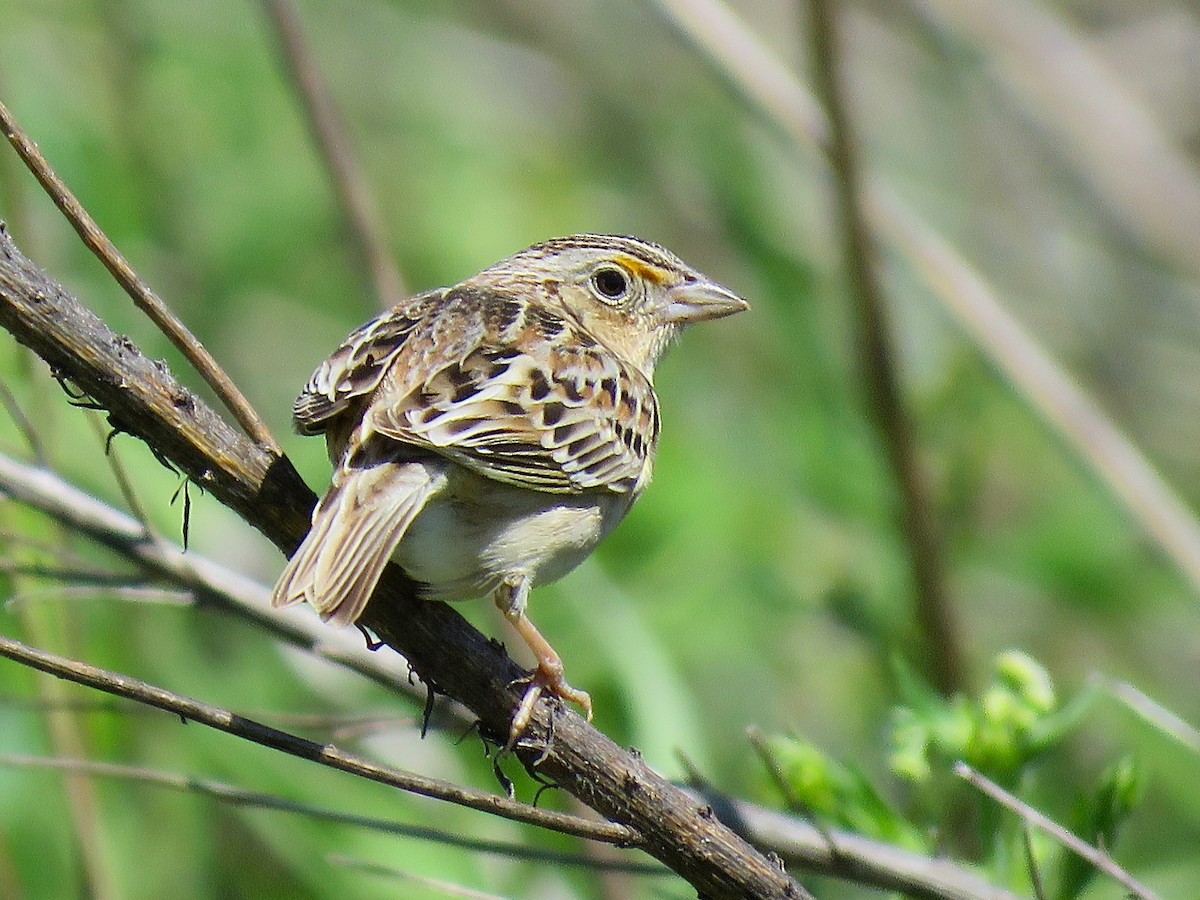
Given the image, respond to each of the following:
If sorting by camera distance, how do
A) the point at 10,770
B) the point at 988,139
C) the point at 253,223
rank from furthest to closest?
the point at 988,139 < the point at 253,223 < the point at 10,770

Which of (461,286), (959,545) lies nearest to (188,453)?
(461,286)

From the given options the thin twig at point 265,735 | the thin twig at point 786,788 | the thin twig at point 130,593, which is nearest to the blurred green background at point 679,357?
the thin twig at point 130,593

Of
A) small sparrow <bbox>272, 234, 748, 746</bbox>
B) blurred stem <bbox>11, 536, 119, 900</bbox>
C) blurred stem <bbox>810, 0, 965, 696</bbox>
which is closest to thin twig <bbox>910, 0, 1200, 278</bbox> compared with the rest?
blurred stem <bbox>810, 0, 965, 696</bbox>

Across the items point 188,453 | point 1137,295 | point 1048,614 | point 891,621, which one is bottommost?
point 188,453

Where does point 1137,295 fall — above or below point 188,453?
above

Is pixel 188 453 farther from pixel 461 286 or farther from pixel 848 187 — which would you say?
pixel 848 187

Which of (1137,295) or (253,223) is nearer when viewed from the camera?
(253,223)

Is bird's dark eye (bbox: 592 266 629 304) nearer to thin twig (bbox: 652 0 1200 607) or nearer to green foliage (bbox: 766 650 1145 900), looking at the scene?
thin twig (bbox: 652 0 1200 607)

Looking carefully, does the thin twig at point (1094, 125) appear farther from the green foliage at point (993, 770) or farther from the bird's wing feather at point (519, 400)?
the green foliage at point (993, 770)
